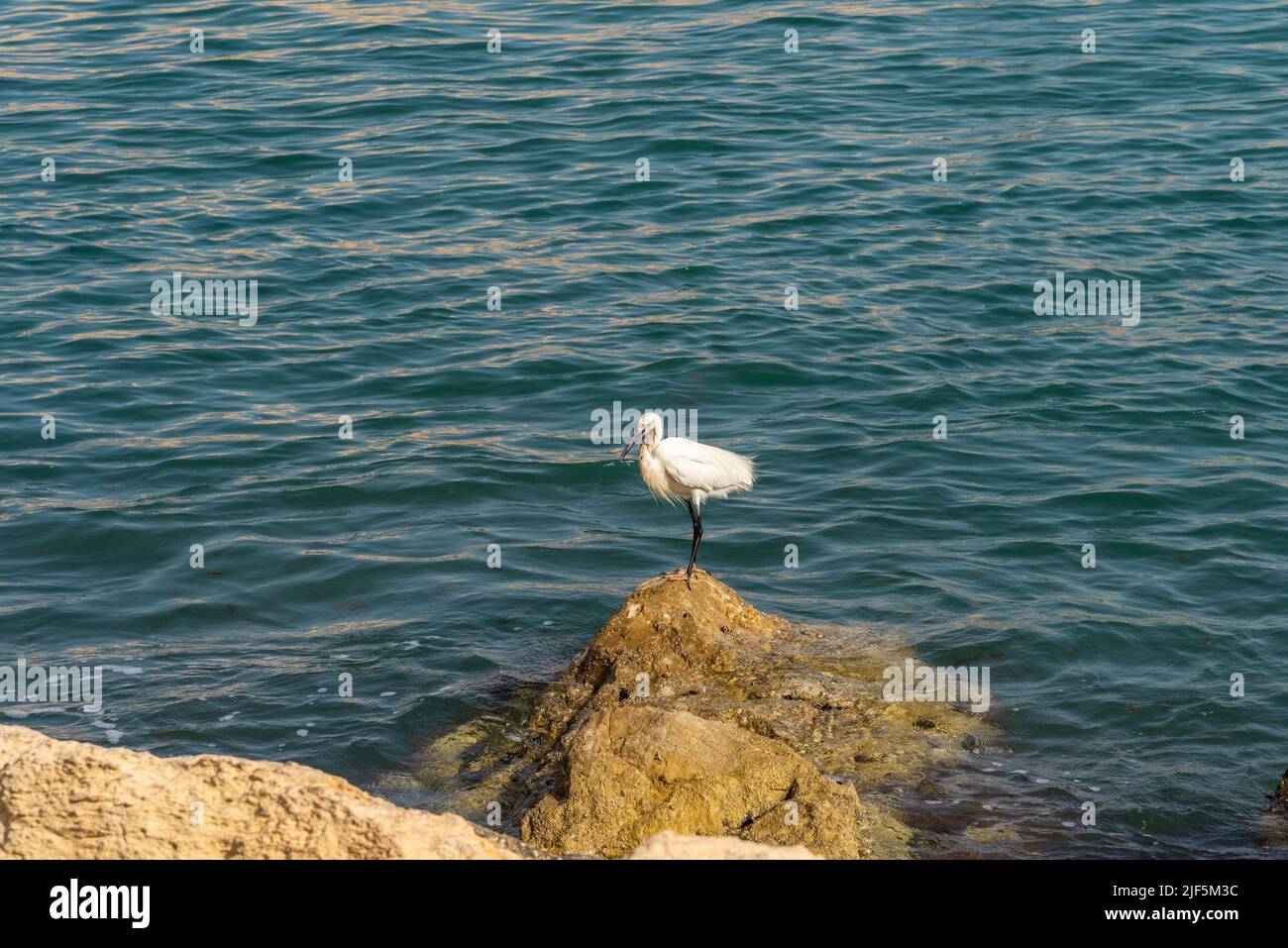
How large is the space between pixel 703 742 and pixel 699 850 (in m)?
2.36

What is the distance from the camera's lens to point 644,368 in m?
13.7

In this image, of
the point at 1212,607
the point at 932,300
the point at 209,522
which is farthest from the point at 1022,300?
the point at 209,522

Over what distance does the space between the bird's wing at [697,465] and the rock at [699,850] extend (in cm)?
490

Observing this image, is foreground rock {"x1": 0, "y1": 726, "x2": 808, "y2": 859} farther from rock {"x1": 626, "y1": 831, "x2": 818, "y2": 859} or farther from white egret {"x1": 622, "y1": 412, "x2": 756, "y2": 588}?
white egret {"x1": 622, "y1": 412, "x2": 756, "y2": 588}

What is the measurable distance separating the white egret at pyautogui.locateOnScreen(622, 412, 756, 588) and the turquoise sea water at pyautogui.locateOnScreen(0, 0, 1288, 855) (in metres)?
1.18

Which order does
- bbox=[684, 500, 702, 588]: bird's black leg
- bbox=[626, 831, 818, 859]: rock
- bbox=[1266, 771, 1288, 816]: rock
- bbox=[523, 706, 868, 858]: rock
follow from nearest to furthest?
bbox=[626, 831, 818, 859]: rock → bbox=[523, 706, 868, 858]: rock → bbox=[1266, 771, 1288, 816]: rock → bbox=[684, 500, 702, 588]: bird's black leg

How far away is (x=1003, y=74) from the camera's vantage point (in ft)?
65.9

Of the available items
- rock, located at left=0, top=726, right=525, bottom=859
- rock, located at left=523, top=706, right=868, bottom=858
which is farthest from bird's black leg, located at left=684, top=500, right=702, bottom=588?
rock, located at left=0, top=726, right=525, bottom=859

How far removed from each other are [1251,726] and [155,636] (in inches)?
281

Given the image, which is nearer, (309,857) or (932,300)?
(309,857)

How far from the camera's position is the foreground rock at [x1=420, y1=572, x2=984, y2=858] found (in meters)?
6.52

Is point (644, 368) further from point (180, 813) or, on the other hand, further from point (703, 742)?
point (180, 813)

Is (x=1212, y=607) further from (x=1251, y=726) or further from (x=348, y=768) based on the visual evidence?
(x=348, y=768)

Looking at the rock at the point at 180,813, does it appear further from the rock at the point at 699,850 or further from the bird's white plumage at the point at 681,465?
the bird's white plumage at the point at 681,465
